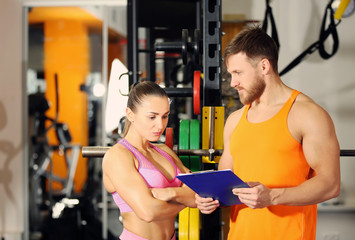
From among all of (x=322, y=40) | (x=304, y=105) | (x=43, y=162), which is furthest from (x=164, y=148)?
(x=43, y=162)

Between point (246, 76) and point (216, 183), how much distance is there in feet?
1.43

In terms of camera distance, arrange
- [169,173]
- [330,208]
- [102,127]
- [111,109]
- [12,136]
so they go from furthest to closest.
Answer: [102,127], [12,136], [330,208], [111,109], [169,173]

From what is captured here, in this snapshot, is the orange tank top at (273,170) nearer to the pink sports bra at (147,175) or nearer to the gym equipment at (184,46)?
the pink sports bra at (147,175)

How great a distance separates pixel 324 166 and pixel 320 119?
17 centimetres

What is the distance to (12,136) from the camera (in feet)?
16.1

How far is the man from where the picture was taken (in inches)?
58.5

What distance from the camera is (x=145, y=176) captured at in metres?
1.49

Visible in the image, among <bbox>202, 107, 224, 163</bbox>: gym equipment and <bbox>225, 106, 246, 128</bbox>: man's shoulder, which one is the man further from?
<bbox>202, 107, 224, 163</bbox>: gym equipment

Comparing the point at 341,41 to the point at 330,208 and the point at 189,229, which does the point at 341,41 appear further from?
the point at 189,229

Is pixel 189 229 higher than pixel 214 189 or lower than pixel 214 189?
lower

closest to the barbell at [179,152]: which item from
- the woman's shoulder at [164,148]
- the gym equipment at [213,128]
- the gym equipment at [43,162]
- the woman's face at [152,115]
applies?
the gym equipment at [213,128]

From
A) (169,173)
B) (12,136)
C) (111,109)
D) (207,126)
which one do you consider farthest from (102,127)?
(169,173)

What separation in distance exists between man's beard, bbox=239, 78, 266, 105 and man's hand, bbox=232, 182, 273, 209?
354 millimetres

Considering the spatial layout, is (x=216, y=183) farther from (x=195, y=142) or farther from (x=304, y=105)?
(x=195, y=142)
